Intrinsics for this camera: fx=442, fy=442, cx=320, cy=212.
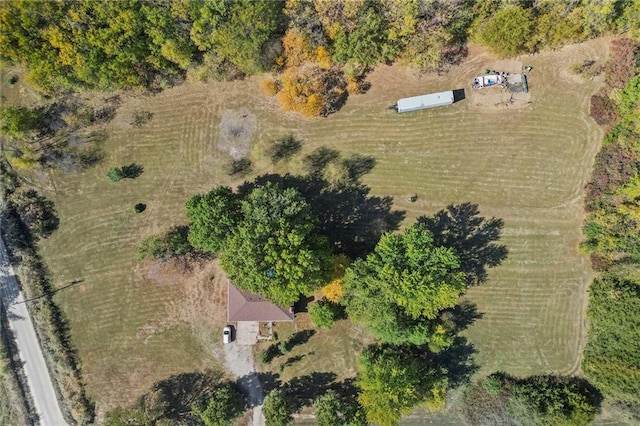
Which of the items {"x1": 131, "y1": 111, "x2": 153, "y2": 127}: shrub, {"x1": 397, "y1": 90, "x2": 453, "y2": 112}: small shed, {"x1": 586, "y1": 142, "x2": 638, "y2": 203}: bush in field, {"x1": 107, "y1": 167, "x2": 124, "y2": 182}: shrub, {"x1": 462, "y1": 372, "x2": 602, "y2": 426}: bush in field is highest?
{"x1": 131, "y1": 111, "x2": 153, "y2": 127}: shrub

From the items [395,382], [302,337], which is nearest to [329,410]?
[395,382]

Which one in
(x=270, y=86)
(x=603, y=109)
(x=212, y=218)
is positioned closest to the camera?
(x=212, y=218)

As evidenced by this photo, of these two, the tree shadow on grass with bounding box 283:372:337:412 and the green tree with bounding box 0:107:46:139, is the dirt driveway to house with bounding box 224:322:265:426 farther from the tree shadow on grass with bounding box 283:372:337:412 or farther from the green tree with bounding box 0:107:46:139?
the green tree with bounding box 0:107:46:139

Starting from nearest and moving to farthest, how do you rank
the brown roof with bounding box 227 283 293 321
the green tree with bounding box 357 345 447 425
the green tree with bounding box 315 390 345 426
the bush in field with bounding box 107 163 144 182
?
the green tree with bounding box 357 345 447 425, the green tree with bounding box 315 390 345 426, the brown roof with bounding box 227 283 293 321, the bush in field with bounding box 107 163 144 182

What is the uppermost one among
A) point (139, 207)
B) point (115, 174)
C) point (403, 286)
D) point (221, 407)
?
point (115, 174)

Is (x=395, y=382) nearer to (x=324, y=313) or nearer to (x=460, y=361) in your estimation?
(x=324, y=313)

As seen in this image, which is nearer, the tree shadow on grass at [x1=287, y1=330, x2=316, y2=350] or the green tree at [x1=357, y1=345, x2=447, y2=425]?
the green tree at [x1=357, y1=345, x2=447, y2=425]

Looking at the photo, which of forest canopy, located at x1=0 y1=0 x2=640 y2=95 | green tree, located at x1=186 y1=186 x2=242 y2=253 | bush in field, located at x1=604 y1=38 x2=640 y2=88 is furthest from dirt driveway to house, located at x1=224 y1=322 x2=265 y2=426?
bush in field, located at x1=604 y1=38 x2=640 y2=88
